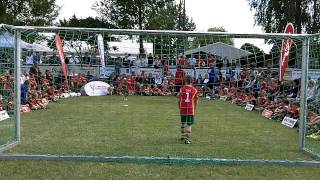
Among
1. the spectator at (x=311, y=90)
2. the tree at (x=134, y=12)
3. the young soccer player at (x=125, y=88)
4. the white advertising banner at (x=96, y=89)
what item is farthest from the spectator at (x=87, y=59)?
the tree at (x=134, y=12)

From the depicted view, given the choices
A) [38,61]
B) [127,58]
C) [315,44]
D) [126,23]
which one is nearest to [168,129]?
[127,58]

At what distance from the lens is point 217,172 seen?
367 inches

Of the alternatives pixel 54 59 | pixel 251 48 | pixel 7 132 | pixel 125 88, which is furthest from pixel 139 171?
pixel 125 88

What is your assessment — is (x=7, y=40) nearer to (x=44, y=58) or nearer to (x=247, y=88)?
(x=44, y=58)

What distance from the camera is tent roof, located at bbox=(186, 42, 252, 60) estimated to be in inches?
657

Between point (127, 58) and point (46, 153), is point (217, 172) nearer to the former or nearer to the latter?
point (46, 153)

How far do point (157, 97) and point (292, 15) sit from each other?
108 feet

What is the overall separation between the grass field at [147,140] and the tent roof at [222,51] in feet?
7.01

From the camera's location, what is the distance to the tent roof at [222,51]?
16694 mm

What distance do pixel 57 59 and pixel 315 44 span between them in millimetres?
9081

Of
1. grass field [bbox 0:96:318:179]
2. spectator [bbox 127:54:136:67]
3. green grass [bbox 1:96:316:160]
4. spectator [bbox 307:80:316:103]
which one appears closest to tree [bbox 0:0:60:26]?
green grass [bbox 1:96:316:160]

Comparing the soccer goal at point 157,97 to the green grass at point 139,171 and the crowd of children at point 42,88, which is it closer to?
the crowd of children at point 42,88

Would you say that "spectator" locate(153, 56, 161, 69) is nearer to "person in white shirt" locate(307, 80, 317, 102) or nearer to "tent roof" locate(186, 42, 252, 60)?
"tent roof" locate(186, 42, 252, 60)

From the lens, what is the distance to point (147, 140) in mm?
13031
